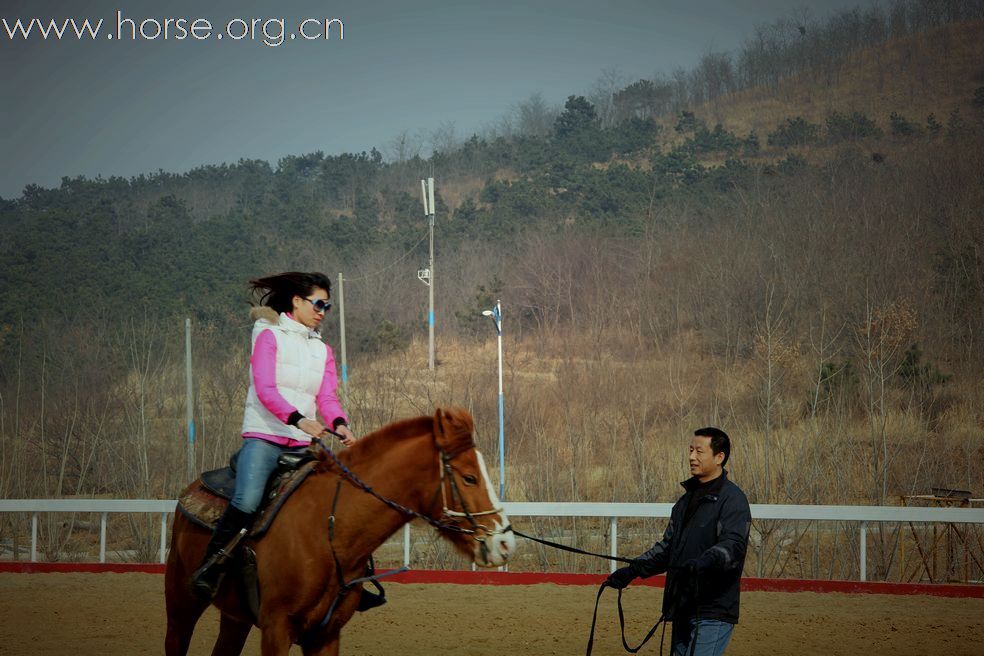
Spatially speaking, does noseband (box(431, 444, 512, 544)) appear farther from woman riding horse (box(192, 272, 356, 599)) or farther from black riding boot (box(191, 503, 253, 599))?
black riding boot (box(191, 503, 253, 599))

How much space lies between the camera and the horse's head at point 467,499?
5.21m

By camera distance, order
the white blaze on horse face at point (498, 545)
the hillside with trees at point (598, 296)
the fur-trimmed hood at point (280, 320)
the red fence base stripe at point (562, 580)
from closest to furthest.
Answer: the white blaze on horse face at point (498, 545) → the fur-trimmed hood at point (280, 320) → the red fence base stripe at point (562, 580) → the hillside with trees at point (598, 296)

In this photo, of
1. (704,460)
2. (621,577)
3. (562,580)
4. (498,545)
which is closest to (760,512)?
(562,580)

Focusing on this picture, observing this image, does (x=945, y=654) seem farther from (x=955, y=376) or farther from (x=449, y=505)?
(x=955, y=376)

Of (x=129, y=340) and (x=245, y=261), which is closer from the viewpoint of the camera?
(x=129, y=340)

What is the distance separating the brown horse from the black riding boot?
0.17 m

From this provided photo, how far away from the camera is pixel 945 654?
10031 millimetres

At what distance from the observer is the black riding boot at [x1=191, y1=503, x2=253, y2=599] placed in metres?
5.93

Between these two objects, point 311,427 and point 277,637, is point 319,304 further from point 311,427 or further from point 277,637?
point 277,637

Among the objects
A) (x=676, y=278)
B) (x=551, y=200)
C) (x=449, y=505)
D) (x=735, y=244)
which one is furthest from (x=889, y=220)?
(x=449, y=505)

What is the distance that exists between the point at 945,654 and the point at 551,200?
49425mm

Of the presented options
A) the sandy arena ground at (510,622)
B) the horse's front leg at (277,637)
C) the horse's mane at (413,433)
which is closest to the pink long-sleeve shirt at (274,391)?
the horse's mane at (413,433)

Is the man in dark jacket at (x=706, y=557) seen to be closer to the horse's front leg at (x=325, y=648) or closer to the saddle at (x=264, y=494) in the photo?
the horse's front leg at (x=325, y=648)

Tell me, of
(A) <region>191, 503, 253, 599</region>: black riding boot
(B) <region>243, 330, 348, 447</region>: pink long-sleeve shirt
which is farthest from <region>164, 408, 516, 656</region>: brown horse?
(B) <region>243, 330, 348, 447</region>: pink long-sleeve shirt
